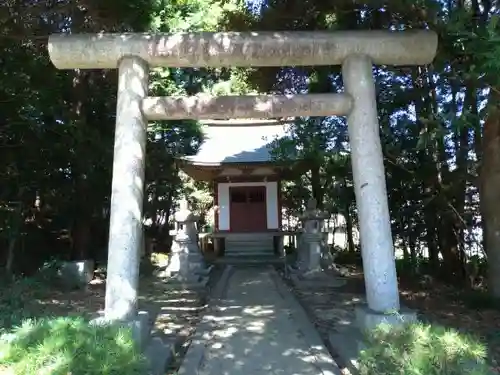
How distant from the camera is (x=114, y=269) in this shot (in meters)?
4.42

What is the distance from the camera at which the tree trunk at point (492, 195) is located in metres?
6.06

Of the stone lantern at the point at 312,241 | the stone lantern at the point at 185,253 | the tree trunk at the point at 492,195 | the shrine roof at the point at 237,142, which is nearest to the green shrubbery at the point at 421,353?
the tree trunk at the point at 492,195

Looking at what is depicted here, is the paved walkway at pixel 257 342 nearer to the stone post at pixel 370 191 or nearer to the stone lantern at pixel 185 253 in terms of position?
the stone post at pixel 370 191

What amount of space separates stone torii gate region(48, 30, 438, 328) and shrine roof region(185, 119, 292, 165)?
8.66 m

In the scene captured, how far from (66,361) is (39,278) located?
6951 millimetres

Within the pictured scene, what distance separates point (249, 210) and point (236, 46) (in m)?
12.6

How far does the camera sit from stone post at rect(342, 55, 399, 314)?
4465 mm

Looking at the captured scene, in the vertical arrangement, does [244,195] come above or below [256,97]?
above

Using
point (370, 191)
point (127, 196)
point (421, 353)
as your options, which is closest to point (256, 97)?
point (370, 191)

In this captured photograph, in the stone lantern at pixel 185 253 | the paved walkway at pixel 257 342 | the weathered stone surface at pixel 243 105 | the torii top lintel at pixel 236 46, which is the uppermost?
the torii top lintel at pixel 236 46

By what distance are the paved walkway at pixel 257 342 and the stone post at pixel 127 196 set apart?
0.87 metres

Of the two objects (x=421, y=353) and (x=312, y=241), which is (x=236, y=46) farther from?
(x=312, y=241)

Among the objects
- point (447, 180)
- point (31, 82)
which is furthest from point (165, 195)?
point (447, 180)

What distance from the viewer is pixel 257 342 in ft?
17.1
